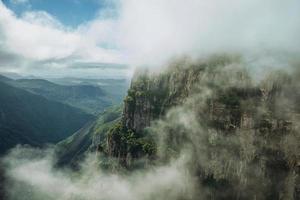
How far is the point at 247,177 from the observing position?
7308 inches

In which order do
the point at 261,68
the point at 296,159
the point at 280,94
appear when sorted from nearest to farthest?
the point at 296,159, the point at 280,94, the point at 261,68

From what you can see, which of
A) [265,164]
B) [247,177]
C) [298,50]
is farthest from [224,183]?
[298,50]

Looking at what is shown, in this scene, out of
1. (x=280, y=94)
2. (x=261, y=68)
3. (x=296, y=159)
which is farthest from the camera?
(x=261, y=68)

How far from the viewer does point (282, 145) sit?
17238 cm

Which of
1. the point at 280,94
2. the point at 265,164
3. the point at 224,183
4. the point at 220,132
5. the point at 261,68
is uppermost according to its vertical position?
the point at 261,68

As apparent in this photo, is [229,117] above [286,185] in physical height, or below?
above

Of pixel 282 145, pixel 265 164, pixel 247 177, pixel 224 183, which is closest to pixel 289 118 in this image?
pixel 282 145

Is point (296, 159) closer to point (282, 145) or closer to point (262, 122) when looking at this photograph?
point (282, 145)

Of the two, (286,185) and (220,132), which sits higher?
(220,132)

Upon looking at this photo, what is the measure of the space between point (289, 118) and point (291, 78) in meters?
20.8

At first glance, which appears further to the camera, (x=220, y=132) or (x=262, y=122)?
(x=220, y=132)

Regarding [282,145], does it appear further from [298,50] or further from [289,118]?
[298,50]

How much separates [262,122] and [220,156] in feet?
99.7

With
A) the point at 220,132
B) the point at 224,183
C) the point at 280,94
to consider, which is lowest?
the point at 224,183
